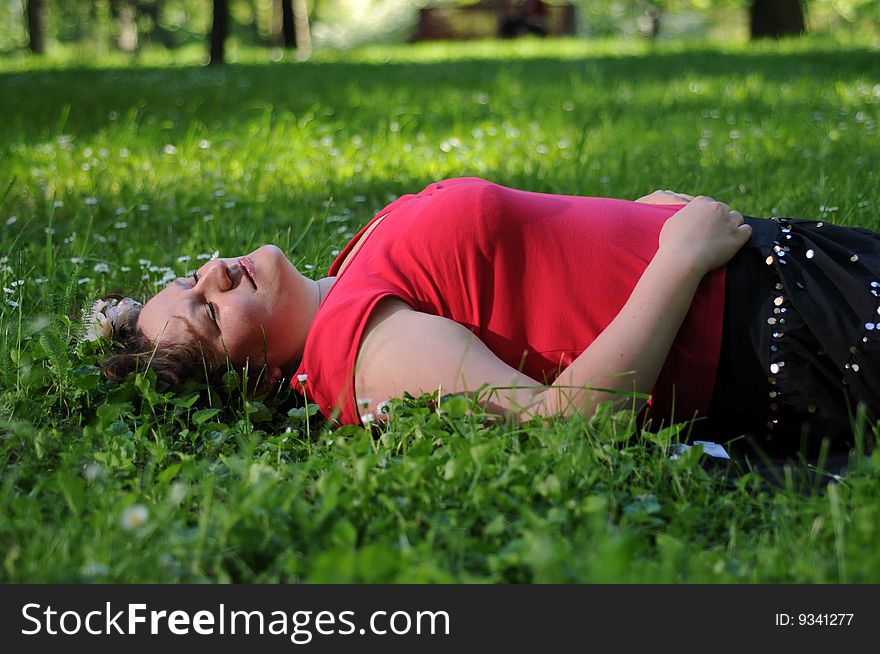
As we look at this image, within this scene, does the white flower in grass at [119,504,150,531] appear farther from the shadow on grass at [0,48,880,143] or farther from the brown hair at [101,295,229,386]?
the shadow on grass at [0,48,880,143]

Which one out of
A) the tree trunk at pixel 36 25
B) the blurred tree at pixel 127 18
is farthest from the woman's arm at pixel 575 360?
the blurred tree at pixel 127 18

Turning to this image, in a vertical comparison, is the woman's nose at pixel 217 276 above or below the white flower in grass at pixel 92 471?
above

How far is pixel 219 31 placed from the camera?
51.5 ft

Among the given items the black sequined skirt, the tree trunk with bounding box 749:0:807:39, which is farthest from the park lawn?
the tree trunk with bounding box 749:0:807:39

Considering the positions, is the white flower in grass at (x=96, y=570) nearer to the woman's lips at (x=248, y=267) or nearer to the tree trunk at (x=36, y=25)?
the woman's lips at (x=248, y=267)

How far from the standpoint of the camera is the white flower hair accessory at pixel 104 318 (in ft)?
10.2

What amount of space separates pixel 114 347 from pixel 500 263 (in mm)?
1323

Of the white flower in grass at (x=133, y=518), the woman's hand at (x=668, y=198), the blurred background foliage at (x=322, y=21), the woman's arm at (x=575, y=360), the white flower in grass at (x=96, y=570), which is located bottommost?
the blurred background foliage at (x=322, y=21)

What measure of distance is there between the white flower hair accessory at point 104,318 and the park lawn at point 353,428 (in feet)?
0.28

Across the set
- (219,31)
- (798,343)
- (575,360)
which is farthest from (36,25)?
(798,343)

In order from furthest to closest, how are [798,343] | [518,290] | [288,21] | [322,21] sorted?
[322,21] < [288,21] < [518,290] < [798,343]

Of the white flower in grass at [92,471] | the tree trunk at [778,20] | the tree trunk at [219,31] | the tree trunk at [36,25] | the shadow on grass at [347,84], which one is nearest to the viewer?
the white flower in grass at [92,471]

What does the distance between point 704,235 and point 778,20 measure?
17502 mm

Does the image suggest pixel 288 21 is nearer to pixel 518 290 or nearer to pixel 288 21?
pixel 288 21
